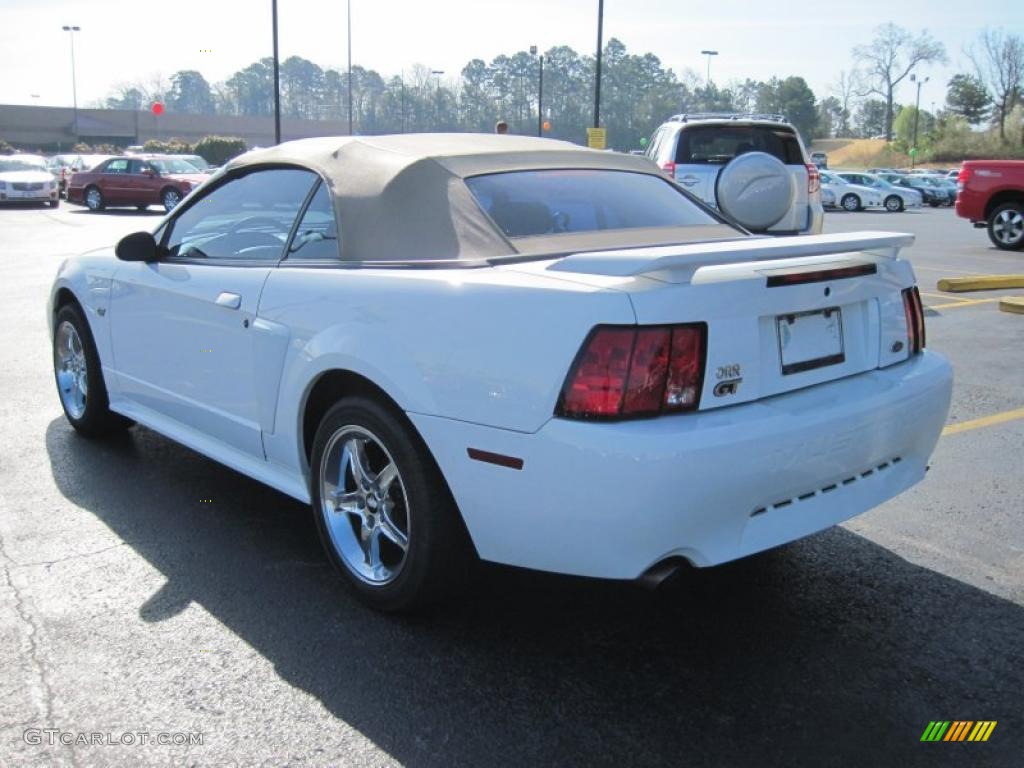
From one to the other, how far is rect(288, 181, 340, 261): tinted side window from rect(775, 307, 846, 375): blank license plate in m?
1.62

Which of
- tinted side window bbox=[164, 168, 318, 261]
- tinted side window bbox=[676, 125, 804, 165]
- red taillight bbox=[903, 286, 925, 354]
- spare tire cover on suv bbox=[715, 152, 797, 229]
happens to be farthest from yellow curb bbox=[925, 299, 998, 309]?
tinted side window bbox=[164, 168, 318, 261]

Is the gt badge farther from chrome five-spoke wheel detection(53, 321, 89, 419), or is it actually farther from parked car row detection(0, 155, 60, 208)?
parked car row detection(0, 155, 60, 208)

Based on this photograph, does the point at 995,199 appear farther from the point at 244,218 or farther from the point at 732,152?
the point at 244,218

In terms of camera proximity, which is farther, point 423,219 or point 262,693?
point 423,219

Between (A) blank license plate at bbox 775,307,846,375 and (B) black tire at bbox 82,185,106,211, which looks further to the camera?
(B) black tire at bbox 82,185,106,211

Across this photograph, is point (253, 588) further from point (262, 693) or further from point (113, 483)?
point (113, 483)

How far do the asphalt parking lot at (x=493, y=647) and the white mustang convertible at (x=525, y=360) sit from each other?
0.32 metres

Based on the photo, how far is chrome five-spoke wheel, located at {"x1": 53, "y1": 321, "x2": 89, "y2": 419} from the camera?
213 inches

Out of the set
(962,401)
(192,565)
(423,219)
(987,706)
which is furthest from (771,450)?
(962,401)

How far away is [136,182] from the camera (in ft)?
88.4

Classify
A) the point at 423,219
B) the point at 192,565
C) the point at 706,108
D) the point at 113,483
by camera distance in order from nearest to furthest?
the point at 423,219
the point at 192,565
the point at 113,483
the point at 706,108

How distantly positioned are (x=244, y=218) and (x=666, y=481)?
247 centimetres

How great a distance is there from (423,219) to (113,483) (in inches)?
89.2

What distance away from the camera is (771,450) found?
286cm
